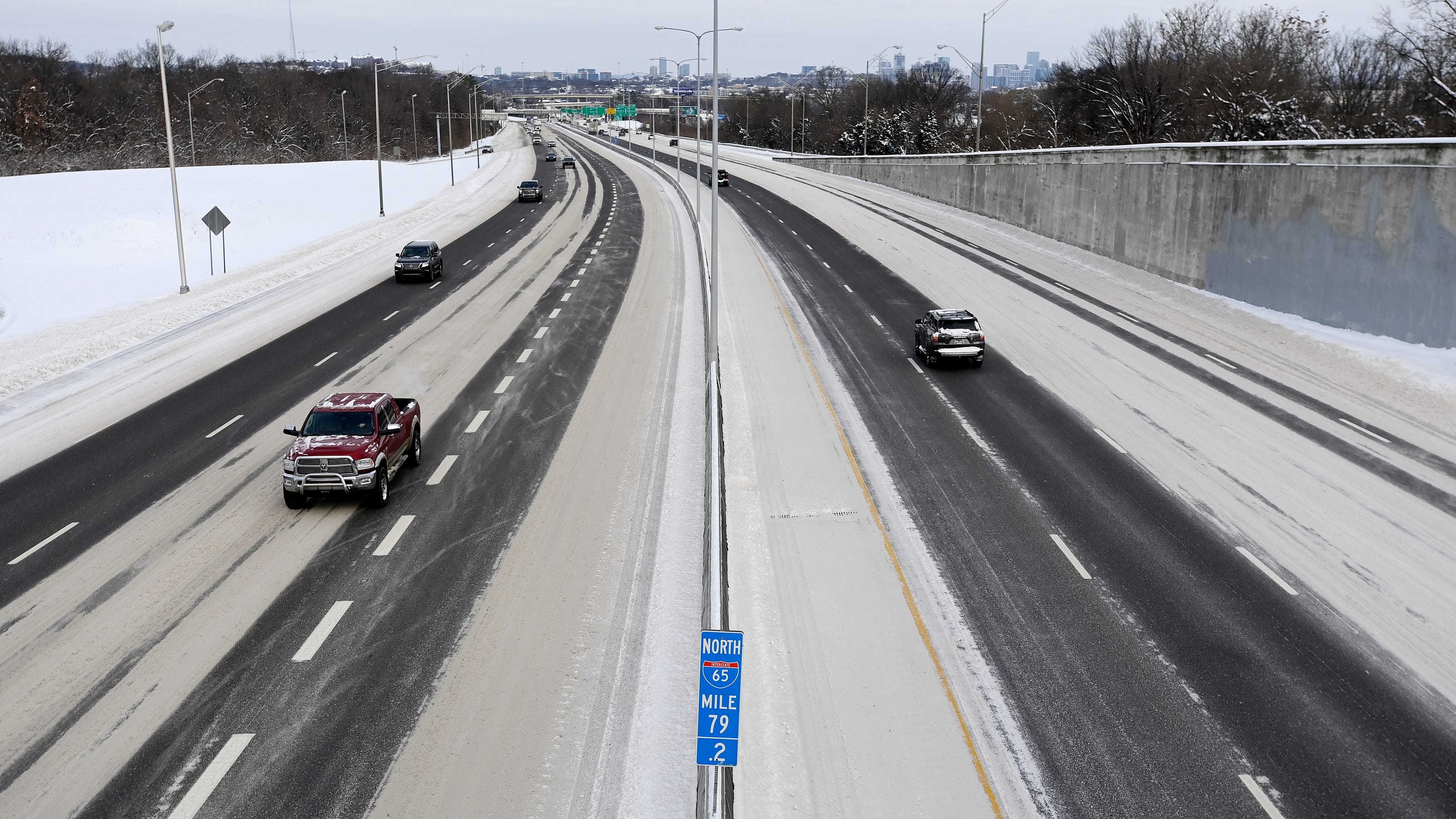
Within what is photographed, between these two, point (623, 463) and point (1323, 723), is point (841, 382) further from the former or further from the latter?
point (1323, 723)

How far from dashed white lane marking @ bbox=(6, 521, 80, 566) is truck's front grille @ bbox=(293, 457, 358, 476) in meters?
3.60

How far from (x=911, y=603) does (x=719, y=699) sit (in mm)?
6952

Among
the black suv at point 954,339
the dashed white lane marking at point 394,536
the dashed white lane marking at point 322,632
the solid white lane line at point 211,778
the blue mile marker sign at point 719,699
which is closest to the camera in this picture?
the blue mile marker sign at point 719,699

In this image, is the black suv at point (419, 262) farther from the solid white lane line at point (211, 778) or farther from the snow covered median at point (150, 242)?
the solid white lane line at point (211, 778)

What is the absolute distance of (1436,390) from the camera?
76.5 feet

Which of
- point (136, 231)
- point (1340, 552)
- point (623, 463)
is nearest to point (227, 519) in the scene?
point (623, 463)

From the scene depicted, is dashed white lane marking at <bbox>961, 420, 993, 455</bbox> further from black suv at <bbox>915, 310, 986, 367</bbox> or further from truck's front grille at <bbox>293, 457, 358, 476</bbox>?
truck's front grille at <bbox>293, 457, 358, 476</bbox>

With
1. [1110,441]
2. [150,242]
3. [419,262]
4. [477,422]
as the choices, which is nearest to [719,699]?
[1110,441]

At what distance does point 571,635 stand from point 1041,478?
9.80 meters

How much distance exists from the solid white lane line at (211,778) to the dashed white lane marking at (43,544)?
7087mm

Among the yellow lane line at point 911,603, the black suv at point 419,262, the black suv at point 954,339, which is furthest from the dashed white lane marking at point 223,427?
the black suv at point 419,262

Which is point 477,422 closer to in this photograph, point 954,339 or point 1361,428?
point 954,339

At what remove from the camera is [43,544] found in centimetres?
1606

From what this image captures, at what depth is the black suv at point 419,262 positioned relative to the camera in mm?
40000
